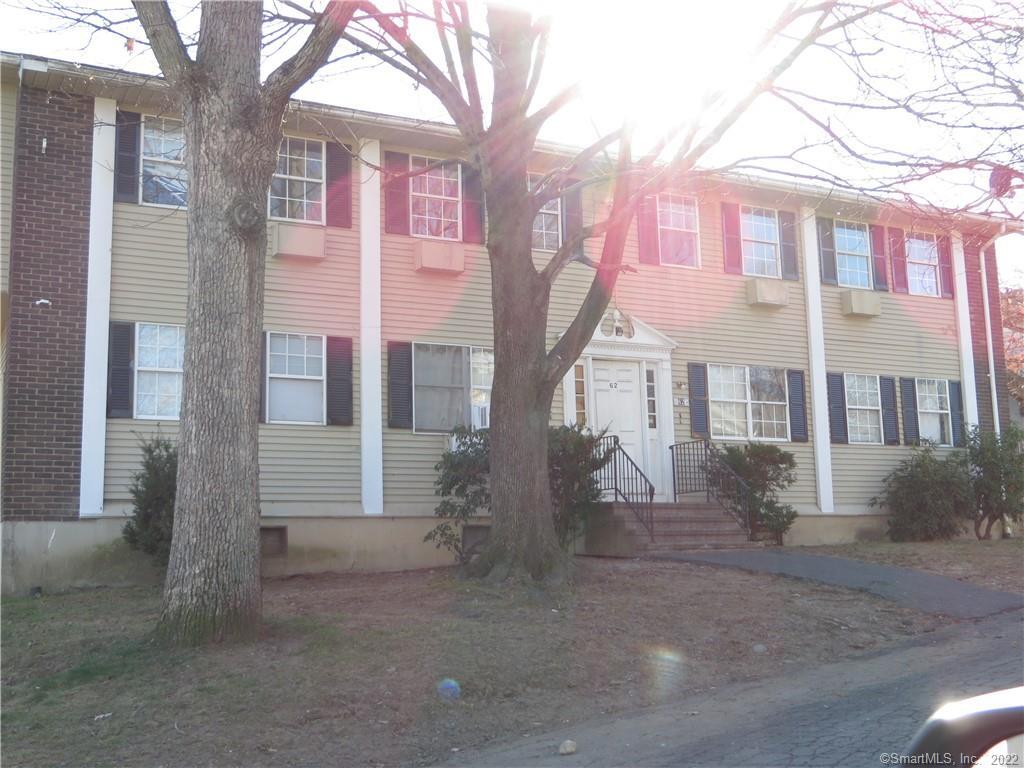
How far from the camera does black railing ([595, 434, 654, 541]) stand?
13844 mm

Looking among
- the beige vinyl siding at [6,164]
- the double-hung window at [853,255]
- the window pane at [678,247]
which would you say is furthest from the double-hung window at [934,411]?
the beige vinyl siding at [6,164]

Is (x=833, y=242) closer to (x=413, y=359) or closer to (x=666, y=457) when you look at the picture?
(x=666, y=457)

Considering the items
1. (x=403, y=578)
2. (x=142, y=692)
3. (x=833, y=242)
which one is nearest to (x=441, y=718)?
(x=142, y=692)

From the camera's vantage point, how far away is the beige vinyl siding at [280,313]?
494 inches

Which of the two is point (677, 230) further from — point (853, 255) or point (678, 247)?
point (853, 255)

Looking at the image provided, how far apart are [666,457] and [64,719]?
10856mm

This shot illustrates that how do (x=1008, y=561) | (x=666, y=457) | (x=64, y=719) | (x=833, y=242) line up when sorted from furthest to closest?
(x=833, y=242) → (x=666, y=457) → (x=1008, y=561) → (x=64, y=719)

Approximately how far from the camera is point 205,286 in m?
7.72

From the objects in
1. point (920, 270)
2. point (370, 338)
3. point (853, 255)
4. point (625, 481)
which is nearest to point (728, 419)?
point (625, 481)

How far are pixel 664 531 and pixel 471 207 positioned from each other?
17.9 feet

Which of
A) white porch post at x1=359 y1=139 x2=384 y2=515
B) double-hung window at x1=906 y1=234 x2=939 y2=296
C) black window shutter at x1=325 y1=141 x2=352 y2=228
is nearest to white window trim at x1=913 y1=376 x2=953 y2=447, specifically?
double-hung window at x1=906 y1=234 x2=939 y2=296

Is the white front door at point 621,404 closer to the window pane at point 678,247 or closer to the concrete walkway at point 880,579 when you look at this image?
the window pane at point 678,247

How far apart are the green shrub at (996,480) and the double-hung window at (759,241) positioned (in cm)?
469

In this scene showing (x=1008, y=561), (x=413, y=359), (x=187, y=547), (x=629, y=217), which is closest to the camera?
(x=187, y=547)
